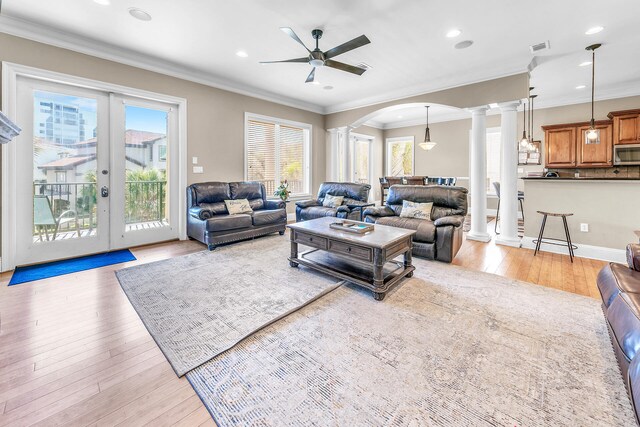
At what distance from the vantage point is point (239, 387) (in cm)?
155

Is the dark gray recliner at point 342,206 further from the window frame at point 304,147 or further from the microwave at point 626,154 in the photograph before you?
→ the microwave at point 626,154

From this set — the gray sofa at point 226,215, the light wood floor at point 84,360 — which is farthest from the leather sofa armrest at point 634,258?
the gray sofa at point 226,215

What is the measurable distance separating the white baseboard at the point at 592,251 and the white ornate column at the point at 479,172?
751mm

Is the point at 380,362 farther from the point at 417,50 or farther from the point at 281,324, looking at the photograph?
the point at 417,50

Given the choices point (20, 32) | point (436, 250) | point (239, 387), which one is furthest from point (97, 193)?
point (436, 250)

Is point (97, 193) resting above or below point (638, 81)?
below

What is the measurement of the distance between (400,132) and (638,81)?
205 inches

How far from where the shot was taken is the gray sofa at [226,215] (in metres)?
4.31

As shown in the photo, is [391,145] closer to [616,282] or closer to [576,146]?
[576,146]

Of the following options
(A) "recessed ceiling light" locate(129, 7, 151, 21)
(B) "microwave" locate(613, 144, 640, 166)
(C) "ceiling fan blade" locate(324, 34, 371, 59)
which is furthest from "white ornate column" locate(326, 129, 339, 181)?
(B) "microwave" locate(613, 144, 640, 166)

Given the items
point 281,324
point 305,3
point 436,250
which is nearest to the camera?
point 281,324

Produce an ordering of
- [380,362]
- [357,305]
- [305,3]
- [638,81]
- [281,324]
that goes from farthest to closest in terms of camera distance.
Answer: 1. [638,81]
2. [305,3]
3. [357,305]
4. [281,324]
5. [380,362]

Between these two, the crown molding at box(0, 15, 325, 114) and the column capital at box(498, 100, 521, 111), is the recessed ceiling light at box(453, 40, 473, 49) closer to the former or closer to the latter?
the column capital at box(498, 100, 521, 111)

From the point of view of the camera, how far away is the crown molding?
10.8ft
